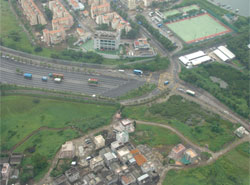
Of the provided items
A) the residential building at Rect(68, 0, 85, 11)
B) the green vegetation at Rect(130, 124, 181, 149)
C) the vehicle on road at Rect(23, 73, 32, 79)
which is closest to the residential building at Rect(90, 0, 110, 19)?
the residential building at Rect(68, 0, 85, 11)

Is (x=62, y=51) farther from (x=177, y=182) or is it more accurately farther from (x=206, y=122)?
(x=177, y=182)

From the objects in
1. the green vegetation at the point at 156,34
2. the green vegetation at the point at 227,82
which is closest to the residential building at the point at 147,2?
the green vegetation at the point at 156,34

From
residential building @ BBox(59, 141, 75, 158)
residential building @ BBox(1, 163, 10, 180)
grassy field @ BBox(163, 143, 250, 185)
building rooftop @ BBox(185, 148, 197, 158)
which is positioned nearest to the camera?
grassy field @ BBox(163, 143, 250, 185)

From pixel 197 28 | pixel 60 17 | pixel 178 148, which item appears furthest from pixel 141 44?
pixel 178 148

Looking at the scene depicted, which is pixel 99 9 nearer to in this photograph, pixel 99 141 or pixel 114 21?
pixel 114 21

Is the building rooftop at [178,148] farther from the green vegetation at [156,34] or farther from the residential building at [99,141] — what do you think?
the green vegetation at [156,34]

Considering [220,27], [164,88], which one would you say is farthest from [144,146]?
[220,27]

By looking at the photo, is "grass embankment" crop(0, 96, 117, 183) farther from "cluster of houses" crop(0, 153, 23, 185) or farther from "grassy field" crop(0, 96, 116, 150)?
"cluster of houses" crop(0, 153, 23, 185)
